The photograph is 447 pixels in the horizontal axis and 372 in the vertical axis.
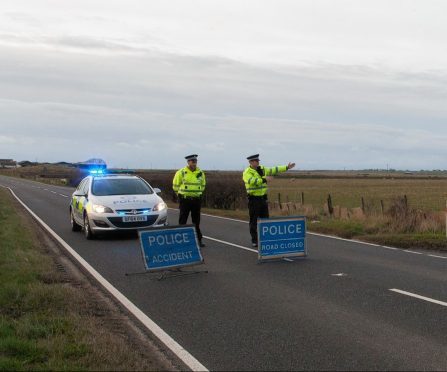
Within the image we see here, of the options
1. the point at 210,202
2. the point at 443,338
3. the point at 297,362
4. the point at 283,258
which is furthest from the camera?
the point at 210,202

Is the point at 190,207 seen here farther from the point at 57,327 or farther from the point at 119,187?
the point at 57,327

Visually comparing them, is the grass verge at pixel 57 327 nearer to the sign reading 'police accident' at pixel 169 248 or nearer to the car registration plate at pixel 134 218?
the sign reading 'police accident' at pixel 169 248

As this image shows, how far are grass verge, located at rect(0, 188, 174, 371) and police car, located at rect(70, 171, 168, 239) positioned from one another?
4004 millimetres

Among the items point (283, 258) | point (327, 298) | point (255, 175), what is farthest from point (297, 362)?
point (255, 175)

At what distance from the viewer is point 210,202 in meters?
30.4

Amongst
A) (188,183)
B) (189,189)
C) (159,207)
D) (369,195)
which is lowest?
(369,195)

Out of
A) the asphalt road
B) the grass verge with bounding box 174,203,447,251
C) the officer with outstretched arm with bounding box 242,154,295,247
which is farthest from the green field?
the asphalt road

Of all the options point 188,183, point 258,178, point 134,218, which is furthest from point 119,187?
point 258,178

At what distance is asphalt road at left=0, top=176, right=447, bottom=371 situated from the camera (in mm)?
5145

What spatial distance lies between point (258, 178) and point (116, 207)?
3707 mm

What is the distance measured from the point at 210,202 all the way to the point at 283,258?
19.6 metres

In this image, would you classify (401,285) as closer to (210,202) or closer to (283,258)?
(283,258)

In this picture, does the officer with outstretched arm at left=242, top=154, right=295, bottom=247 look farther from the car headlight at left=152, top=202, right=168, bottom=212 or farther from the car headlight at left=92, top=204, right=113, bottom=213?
the car headlight at left=92, top=204, right=113, bottom=213

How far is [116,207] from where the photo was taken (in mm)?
13422
